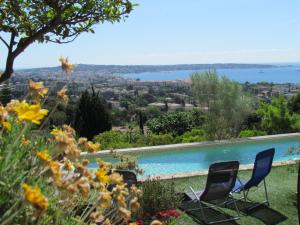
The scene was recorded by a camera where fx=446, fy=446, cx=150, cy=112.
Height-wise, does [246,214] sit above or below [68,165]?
below

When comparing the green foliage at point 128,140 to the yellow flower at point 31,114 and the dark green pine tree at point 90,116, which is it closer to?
the dark green pine tree at point 90,116

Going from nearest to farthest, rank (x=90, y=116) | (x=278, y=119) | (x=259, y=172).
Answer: (x=259, y=172) < (x=278, y=119) < (x=90, y=116)

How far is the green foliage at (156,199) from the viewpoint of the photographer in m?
5.15

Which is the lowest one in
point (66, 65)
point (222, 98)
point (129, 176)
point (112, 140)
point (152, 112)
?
point (152, 112)

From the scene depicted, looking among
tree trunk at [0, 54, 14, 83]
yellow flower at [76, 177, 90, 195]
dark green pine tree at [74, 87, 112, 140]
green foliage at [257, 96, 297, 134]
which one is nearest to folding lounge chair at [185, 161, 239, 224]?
tree trunk at [0, 54, 14, 83]

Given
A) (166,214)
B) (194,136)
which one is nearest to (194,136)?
(194,136)

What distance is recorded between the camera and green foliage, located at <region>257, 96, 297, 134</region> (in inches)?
Answer: 610

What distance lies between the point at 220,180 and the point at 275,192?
158 centimetres

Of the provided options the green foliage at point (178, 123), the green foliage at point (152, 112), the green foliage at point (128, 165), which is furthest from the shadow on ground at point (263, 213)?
the green foliage at point (152, 112)

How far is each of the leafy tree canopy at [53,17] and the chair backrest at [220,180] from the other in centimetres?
231

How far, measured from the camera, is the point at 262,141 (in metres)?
13.7

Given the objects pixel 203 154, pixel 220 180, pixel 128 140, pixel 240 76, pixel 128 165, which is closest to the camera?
pixel 220 180

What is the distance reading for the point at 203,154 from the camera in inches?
495

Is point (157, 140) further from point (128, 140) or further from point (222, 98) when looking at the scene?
point (222, 98)
